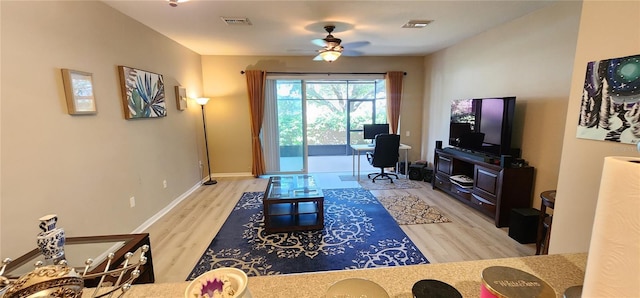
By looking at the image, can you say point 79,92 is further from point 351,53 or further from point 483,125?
point 483,125

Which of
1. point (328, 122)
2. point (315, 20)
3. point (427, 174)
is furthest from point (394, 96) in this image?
point (315, 20)

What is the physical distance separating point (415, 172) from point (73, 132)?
4.97 metres

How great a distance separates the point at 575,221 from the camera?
1650mm

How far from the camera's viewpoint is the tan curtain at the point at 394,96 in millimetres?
5613

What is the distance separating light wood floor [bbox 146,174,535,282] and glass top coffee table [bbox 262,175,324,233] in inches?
27.1

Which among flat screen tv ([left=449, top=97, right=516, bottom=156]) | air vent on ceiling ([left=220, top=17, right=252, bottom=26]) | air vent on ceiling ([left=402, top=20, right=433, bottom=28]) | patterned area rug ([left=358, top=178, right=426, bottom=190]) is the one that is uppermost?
air vent on ceiling ([left=402, top=20, right=433, bottom=28])

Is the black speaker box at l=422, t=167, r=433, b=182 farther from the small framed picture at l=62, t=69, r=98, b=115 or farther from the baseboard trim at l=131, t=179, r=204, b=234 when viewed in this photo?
the small framed picture at l=62, t=69, r=98, b=115

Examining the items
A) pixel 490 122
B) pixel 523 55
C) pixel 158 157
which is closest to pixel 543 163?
pixel 490 122

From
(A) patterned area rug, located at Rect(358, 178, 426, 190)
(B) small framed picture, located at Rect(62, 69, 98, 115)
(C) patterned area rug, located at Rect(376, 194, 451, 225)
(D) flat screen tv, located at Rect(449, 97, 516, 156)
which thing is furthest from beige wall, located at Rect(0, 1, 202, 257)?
(D) flat screen tv, located at Rect(449, 97, 516, 156)

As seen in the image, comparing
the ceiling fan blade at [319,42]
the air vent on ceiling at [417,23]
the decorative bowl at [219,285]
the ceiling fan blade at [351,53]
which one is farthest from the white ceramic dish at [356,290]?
the ceiling fan blade at [351,53]

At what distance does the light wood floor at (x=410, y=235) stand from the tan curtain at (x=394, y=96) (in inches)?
77.8

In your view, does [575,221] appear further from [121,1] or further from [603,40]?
[121,1]

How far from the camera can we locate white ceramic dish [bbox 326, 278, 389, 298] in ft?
2.24

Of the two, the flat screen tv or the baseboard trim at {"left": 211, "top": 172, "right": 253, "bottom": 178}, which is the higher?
the flat screen tv
